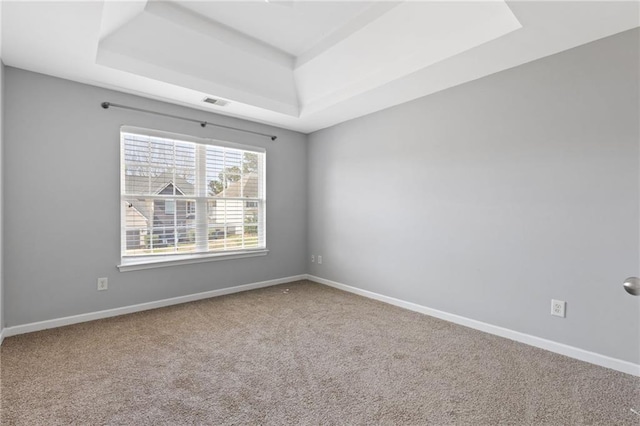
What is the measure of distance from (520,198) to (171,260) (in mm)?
3560

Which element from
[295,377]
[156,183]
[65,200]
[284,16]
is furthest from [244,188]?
[295,377]

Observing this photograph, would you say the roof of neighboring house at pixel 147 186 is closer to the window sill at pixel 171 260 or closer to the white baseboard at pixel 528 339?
the window sill at pixel 171 260

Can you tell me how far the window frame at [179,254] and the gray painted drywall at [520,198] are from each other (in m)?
1.40

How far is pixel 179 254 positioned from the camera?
3.64 metres

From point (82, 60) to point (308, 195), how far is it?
120 inches

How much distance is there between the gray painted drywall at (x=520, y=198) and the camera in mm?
2158

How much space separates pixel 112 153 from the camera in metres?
3.14

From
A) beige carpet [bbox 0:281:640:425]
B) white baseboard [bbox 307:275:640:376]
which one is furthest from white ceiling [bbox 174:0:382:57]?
white baseboard [bbox 307:275:640:376]

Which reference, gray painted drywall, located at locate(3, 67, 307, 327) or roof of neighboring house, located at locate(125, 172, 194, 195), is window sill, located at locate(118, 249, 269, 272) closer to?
gray painted drywall, located at locate(3, 67, 307, 327)

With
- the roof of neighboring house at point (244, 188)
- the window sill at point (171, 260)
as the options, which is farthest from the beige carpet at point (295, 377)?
the roof of neighboring house at point (244, 188)

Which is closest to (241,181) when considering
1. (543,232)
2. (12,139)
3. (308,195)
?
(308,195)

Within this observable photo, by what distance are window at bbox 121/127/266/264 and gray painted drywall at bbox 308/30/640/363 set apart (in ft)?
5.06

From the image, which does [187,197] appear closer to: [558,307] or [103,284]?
[103,284]

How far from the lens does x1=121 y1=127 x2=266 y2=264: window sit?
3.31m
